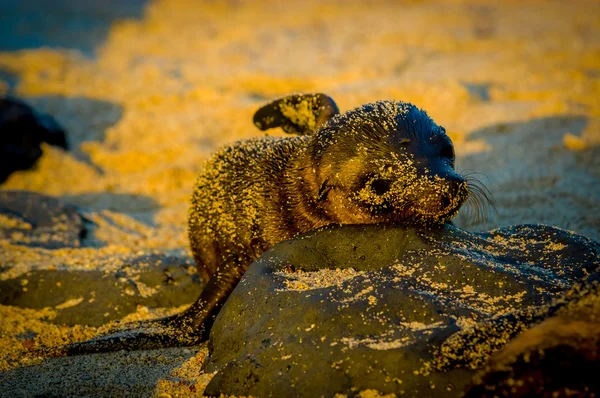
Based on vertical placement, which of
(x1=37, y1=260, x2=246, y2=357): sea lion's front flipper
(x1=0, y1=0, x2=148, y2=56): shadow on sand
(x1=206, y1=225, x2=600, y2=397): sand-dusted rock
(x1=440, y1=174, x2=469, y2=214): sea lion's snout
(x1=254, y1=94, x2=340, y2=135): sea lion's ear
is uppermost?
(x1=0, y1=0, x2=148, y2=56): shadow on sand

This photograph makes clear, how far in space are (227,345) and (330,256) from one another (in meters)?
0.70

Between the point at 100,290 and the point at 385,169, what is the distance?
7.48ft

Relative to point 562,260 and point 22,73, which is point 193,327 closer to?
point 562,260

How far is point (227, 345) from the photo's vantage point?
2.87 meters

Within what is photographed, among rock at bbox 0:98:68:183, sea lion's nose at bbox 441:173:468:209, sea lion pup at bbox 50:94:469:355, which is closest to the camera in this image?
sea lion's nose at bbox 441:173:468:209

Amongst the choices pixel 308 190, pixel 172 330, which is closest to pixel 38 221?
pixel 172 330

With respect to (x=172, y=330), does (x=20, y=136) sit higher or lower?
higher

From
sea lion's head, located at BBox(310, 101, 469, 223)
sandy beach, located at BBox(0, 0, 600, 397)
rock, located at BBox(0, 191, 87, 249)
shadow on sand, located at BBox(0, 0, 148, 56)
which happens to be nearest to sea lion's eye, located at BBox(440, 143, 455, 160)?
sea lion's head, located at BBox(310, 101, 469, 223)

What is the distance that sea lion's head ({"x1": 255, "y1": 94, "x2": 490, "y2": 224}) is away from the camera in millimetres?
2973

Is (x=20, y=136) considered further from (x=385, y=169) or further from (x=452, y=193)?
(x=452, y=193)

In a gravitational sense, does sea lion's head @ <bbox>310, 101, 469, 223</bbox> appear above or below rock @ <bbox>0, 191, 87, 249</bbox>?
above

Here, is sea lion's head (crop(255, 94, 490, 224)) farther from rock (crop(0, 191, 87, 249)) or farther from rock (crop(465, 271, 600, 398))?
rock (crop(0, 191, 87, 249))

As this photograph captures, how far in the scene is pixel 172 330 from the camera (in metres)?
3.48

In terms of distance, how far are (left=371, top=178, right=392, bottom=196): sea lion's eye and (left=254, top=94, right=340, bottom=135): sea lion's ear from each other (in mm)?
1227
